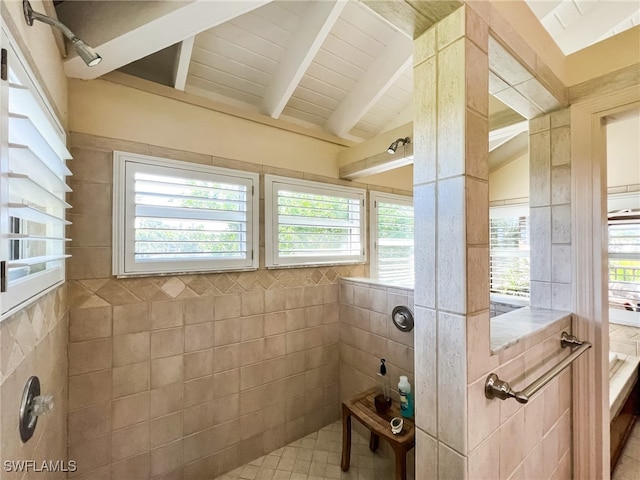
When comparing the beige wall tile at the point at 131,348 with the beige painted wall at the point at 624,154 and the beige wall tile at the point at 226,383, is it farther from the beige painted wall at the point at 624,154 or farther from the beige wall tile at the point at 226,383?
the beige painted wall at the point at 624,154

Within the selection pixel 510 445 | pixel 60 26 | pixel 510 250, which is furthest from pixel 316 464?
pixel 510 250

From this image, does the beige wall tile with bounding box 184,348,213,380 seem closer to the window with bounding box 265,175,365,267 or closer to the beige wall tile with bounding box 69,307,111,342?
the beige wall tile with bounding box 69,307,111,342

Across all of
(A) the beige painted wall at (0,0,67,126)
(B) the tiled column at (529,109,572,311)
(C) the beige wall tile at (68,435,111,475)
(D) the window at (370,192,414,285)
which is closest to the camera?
(A) the beige painted wall at (0,0,67,126)

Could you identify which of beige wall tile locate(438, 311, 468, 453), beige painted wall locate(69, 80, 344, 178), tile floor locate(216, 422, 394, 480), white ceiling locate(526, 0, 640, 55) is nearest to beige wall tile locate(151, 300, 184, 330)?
beige painted wall locate(69, 80, 344, 178)

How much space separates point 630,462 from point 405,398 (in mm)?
1510

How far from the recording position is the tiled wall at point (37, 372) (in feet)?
2.20

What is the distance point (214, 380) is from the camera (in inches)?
67.7

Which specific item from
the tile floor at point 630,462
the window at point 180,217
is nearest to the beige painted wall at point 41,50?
the window at point 180,217

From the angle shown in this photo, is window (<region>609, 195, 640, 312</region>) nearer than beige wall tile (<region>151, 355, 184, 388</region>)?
No

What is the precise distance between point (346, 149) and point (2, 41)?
1892 millimetres

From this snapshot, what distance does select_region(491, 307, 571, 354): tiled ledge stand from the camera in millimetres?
910

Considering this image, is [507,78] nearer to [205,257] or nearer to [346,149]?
[346,149]

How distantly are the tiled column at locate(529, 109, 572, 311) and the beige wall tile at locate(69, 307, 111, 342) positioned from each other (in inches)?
84.2

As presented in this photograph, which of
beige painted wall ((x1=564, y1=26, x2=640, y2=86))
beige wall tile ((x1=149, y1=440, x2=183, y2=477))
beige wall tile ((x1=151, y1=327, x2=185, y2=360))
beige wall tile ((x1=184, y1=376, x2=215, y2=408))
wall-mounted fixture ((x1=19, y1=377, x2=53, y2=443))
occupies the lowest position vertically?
beige wall tile ((x1=149, y1=440, x2=183, y2=477))
